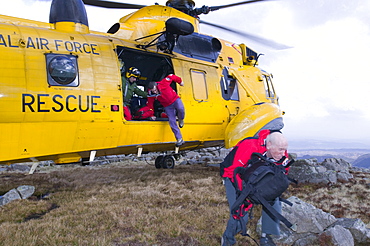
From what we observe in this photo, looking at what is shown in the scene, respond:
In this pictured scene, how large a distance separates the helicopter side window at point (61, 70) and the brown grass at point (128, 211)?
255 cm

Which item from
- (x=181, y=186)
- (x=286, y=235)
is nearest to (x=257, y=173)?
(x=286, y=235)

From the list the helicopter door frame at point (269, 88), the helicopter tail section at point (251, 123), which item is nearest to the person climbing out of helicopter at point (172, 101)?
the helicopter tail section at point (251, 123)

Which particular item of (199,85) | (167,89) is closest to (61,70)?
(167,89)

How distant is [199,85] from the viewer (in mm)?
8742

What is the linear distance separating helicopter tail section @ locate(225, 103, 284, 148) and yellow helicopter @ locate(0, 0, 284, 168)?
0.03 m

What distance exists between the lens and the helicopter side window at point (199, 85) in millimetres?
8586

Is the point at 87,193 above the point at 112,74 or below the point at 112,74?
below

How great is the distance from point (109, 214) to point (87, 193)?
1842mm

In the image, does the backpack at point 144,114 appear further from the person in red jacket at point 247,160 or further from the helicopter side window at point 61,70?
the person in red jacket at point 247,160

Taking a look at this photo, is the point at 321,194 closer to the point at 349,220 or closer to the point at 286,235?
the point at 349,220

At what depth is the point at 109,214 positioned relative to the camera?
5523 millimetres

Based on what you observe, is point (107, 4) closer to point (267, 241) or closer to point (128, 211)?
point (128, 211)

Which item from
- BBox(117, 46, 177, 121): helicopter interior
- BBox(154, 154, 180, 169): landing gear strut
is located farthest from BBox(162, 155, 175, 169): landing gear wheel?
BBox(117, 46, 177, 121): helicopter interior

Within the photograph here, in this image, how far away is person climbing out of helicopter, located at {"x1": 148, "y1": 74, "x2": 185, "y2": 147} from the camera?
758cm
